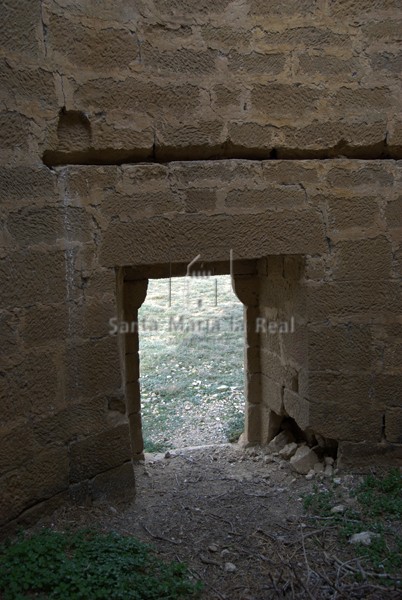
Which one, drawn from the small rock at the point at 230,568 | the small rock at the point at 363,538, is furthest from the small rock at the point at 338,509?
the small rock at the point at 230,568

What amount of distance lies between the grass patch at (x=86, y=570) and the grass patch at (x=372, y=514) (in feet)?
2.79

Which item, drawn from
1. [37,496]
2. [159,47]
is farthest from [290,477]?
[159,47]

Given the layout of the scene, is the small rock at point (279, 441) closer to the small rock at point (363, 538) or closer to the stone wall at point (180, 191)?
the stone wall at point (180, 191)

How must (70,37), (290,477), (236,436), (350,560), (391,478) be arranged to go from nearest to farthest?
(350,560) < (70,37) < (391,478) < (290,477) < (236,436)

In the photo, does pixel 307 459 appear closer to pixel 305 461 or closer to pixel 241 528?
pixel 305 461

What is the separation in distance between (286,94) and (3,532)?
2.71 meters

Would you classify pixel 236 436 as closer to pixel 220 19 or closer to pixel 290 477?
pixel 290 477

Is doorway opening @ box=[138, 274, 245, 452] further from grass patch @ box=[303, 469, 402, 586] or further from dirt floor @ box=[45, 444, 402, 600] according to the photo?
grass patch @ box=[303, 469, 402, 586]

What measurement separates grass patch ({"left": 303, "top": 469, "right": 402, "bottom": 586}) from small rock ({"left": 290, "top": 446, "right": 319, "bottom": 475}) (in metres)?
0.33

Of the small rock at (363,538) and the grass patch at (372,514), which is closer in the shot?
the grass patch at (372,514)

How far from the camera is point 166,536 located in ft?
9.58

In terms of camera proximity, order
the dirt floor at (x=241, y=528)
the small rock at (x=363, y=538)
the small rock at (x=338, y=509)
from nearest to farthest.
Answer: the dirt floor at (x=241, y=528) < the small rock at (x=363, y=538) < the small rock at (x=338, y=509)

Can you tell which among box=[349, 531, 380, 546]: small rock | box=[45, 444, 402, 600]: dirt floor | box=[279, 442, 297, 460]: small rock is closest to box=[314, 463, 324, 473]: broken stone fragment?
box=[45, 444, 402, 600]: dirt floor

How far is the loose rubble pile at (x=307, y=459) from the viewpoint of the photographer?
3578 mm
